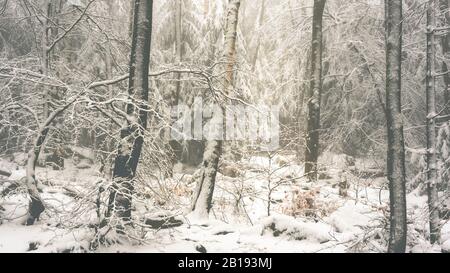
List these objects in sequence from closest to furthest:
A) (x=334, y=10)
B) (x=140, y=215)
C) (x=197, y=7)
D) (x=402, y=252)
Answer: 1. (x=402, y=252)
2. (x=140, y=215)
3. (x=334, y=10)
4. (x=197, y=7)

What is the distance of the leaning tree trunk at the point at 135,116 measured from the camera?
714cm

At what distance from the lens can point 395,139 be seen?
22.4 feet

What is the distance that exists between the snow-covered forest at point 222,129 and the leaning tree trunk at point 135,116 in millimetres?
25

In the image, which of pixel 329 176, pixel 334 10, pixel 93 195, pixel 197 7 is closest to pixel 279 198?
pixel 329 176

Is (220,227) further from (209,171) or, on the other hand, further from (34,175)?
(34,175)

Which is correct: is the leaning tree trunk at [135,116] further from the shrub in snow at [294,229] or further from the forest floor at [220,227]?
the shrub in snow at [294,229]

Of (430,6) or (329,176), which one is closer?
(430,6)

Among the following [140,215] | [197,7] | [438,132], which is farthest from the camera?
[197,7]

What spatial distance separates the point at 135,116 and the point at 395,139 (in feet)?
13.4

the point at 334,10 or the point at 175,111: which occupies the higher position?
the point at 334,10

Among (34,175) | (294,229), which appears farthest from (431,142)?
(34,175)
